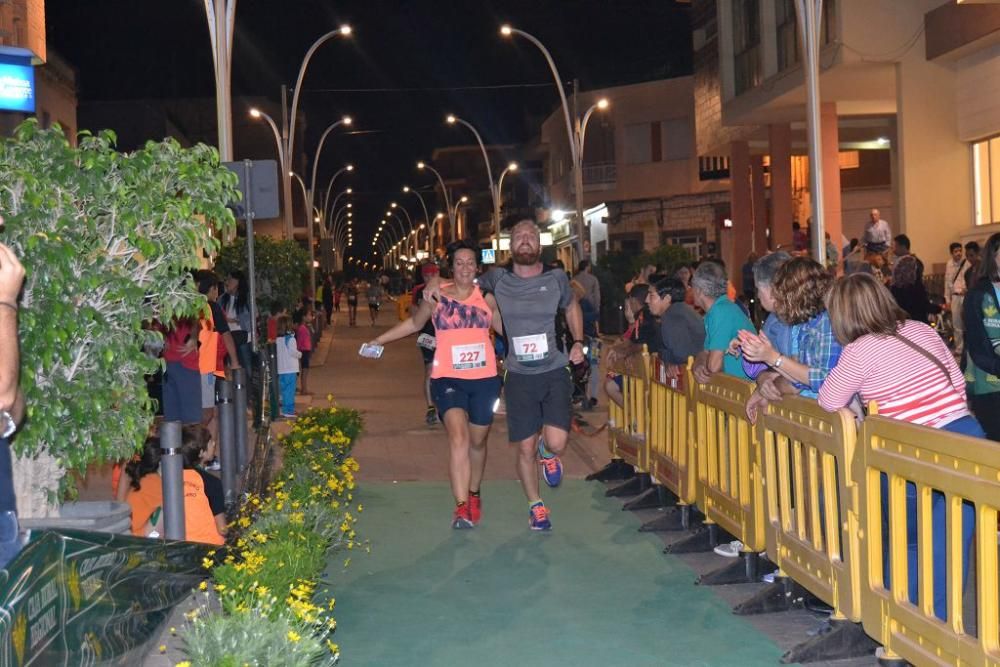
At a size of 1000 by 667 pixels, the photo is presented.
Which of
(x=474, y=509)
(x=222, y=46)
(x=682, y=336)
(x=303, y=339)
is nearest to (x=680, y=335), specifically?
(x=682, y=336)

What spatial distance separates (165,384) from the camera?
36.6 ft

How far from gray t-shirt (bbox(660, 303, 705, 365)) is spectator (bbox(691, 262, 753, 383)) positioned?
88 centimetres

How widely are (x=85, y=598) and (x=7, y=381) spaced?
69 cm

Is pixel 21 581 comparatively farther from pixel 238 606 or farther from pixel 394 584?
pixel 394 584

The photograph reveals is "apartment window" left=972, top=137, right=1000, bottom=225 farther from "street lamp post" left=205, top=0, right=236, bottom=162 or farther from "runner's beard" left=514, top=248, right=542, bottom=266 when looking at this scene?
"runner's beard" left=514, top=248, right=542, bottom=266

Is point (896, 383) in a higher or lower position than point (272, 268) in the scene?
lower

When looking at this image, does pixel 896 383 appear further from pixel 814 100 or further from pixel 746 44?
pixel 746 44

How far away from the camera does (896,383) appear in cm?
588

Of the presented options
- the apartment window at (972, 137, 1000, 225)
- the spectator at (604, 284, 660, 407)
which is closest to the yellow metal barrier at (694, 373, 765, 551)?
the spectator at (604, 284, 660, 407)

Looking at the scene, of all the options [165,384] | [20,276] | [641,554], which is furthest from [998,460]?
[165,384]

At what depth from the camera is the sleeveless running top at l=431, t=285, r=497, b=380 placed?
9.36 meters

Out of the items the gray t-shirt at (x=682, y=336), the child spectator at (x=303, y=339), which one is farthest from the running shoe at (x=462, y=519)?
the child spectator at (x=303, y=339)

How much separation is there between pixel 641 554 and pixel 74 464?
12.8ft

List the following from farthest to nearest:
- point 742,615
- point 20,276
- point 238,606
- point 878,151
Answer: point 878,151
point 742,615
point 238,606
point 20,276
